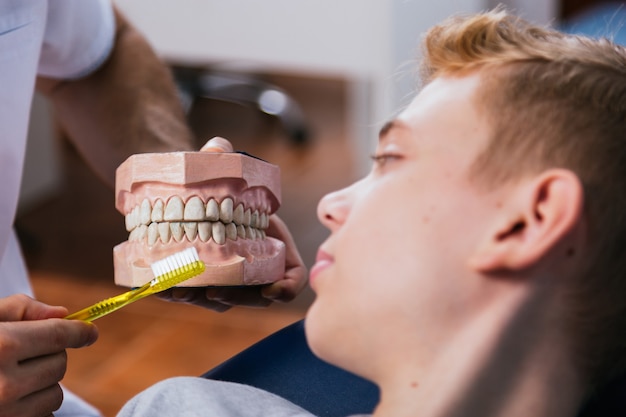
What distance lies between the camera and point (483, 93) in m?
0.86

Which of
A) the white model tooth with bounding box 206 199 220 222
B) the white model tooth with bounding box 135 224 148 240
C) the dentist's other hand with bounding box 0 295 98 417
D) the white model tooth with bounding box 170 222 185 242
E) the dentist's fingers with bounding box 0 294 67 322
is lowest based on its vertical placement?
the dentist's other hand with bounding box 0 295 98 417

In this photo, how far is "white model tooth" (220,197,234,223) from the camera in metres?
1.01

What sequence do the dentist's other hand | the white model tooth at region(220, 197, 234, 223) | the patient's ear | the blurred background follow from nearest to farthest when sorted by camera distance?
1. the patient's ear
2. the dentist's other hand
3. the white model tooth at region(220, 197, 234, 223)
4. the blurred background

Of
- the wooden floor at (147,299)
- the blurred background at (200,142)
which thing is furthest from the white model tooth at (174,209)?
the wooden floor at (147,299)

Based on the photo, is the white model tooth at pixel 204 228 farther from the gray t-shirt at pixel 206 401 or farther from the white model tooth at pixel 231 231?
the gray t-shirt at pixel 206 401

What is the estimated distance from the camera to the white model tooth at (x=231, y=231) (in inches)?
40.3

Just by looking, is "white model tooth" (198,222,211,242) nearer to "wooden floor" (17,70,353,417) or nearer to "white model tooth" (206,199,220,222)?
"white model tooth" (206,199,220,222)

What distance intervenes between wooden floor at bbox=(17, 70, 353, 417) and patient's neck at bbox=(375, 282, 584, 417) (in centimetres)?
135

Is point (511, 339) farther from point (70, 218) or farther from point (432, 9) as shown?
point (70, 218)

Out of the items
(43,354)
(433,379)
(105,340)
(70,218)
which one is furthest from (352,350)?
(70,218)

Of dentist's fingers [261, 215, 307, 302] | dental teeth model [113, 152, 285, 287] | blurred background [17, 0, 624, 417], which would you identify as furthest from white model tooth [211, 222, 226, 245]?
blurred background [17, 0, 624, 417]

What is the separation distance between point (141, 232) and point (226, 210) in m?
0.10

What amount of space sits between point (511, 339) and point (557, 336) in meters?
0.05

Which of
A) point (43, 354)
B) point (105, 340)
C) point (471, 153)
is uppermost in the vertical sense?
point (471, 153)
